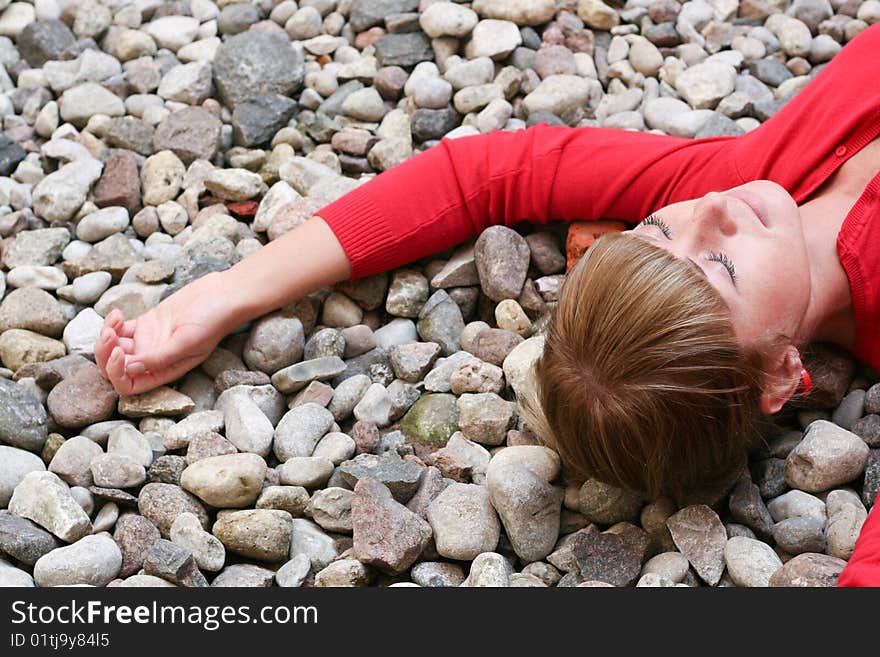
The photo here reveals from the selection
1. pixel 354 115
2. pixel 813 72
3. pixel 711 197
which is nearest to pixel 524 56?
pixel 354 115

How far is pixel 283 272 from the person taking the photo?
67.2 inches

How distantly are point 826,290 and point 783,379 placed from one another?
210 millimetres

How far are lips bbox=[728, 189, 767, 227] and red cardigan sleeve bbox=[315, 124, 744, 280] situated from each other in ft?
0.68

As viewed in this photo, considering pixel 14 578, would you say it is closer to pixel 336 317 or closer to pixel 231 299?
pixel 231 299

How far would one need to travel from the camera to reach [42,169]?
2084mm

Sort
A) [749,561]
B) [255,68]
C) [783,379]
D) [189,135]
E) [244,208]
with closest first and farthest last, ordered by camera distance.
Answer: [749,561]
[783,379]
[244,208]
[189,135]
[255,68]

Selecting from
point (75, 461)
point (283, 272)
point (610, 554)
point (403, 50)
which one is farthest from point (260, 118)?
point (610, 554)

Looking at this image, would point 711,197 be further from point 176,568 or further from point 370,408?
point 176,568

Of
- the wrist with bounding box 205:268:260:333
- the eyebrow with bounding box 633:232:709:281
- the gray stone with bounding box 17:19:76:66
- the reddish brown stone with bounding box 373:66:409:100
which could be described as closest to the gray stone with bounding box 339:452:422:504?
the wrist with bounding box 205:268:260:333

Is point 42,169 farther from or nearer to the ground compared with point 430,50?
nearer to the ground

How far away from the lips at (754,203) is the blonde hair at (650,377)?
19 cm

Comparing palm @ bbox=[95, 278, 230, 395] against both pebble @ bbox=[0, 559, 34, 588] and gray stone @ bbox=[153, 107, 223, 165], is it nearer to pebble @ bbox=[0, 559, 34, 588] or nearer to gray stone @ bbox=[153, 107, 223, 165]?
pebble @ bbox=[0, 559, 34, 588]

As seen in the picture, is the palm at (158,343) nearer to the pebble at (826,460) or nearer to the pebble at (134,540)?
the pebble at (134,540)

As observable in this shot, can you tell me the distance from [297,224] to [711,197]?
77cm
